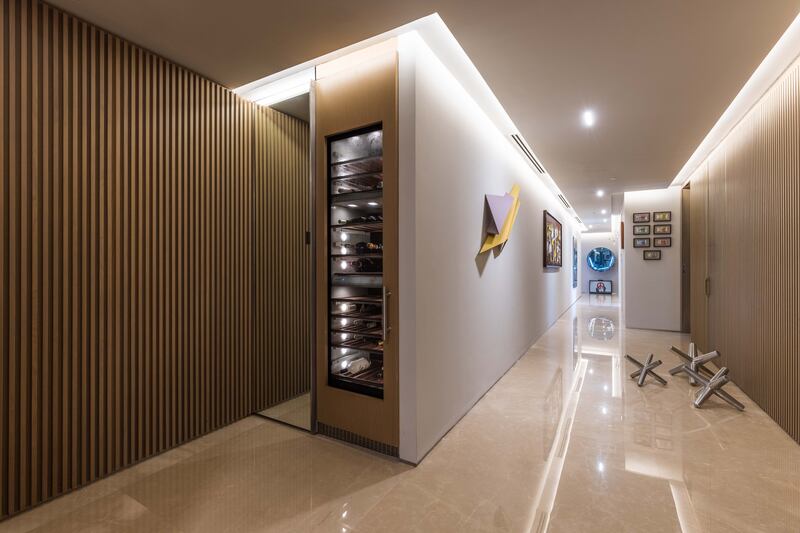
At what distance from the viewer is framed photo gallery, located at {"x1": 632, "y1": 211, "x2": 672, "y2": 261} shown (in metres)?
7.88

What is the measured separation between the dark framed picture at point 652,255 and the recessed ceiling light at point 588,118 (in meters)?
5.22

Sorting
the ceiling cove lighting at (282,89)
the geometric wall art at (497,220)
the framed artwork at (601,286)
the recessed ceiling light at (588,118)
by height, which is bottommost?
the framed artwork at (601,286)

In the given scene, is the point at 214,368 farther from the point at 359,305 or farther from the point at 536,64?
the point at 536,64

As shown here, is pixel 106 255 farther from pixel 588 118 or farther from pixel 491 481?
pixel 588 118

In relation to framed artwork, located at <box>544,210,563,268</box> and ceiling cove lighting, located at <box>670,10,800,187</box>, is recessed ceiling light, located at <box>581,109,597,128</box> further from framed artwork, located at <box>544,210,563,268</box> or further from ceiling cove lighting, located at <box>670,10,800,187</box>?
framed artwork, located at <box>544,210,563,268</box>

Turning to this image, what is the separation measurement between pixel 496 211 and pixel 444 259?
1.37 metres

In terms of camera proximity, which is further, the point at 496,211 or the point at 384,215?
the point at 496,211

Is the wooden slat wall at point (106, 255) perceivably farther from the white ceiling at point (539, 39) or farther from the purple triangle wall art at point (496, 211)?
the purple triangle wall art at point (496, 211)

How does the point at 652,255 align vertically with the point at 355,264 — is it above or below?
above

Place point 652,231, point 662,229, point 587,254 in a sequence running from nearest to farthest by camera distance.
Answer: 1. point 662,229
2. point 652,231
3. point 587,254

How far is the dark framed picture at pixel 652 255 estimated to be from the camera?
794 cm

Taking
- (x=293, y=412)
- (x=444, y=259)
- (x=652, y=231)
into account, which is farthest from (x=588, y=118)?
(x=652, y=231)

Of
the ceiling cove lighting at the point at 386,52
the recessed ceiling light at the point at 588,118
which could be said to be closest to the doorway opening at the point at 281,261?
the ceiling cove lighting at the point at 386,52

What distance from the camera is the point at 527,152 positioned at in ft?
17.6
